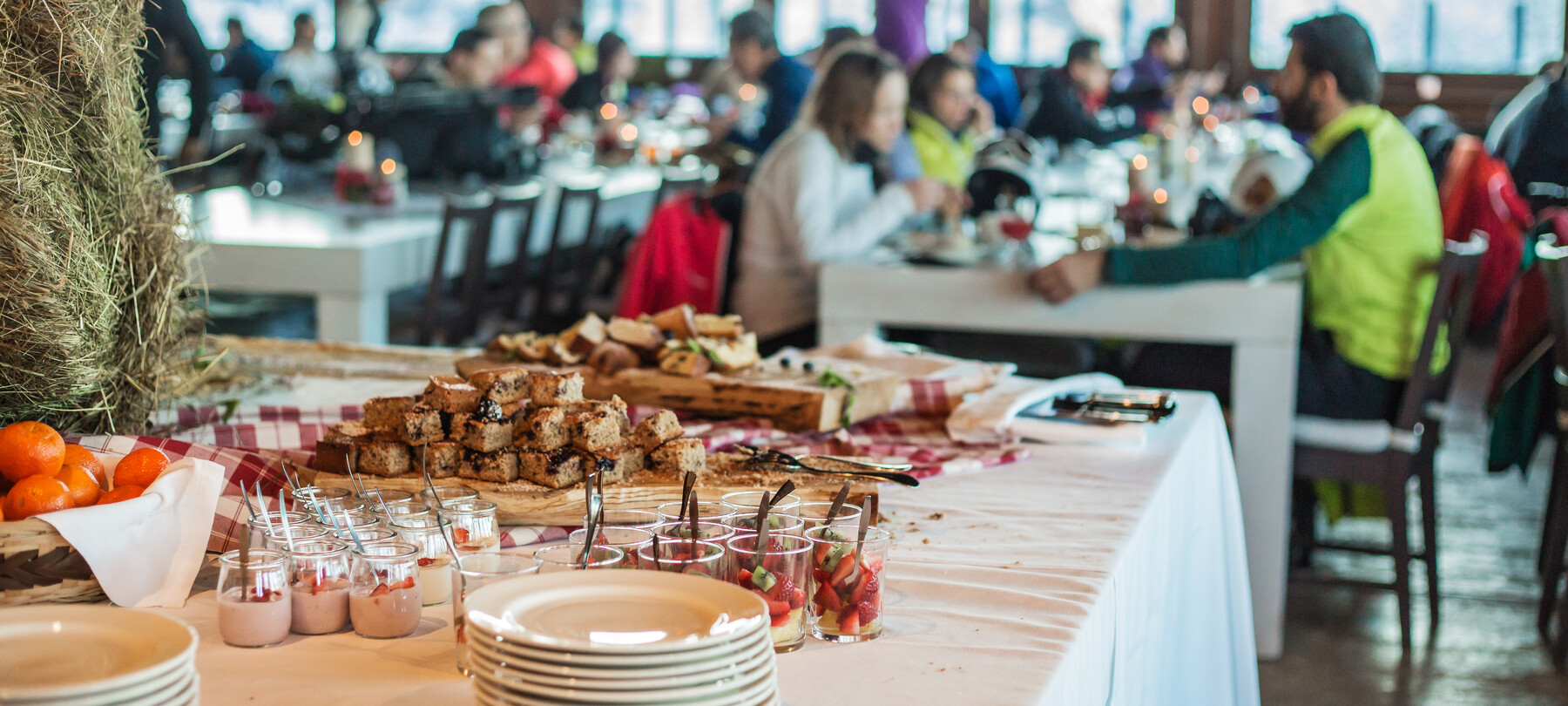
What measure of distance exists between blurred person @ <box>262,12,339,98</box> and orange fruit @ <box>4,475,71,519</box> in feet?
26.7

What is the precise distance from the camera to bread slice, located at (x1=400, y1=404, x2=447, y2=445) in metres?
1.25

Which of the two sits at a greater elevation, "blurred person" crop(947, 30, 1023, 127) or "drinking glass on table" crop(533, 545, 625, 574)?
"blurred person" crop(947, 30, 1023, 127)

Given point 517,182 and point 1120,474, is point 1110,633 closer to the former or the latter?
point 1120,474

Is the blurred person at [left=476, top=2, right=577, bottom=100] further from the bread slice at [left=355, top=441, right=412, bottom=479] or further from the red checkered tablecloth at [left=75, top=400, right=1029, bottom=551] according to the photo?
the bread slice at [left=355, top=441, right=412, bottom=479]

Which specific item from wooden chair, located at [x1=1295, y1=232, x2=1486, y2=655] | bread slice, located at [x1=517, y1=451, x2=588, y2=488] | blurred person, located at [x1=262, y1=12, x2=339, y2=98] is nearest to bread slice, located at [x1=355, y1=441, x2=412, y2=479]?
bread slice, located at [x1=517, y1=451, x2=588, y2=488]

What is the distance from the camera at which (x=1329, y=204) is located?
9.18ft

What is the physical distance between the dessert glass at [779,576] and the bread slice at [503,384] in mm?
370

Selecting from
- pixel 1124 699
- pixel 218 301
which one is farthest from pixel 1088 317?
pixel 218 301

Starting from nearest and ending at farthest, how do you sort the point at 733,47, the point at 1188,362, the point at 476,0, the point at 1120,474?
1. the point at 1120,474
2. the point at 1188,362
3. the point at 733,47
4. the point at 476,0

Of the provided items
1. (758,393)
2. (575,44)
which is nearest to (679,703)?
(758,393)

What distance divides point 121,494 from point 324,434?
1.07 feet

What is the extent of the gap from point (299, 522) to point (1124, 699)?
2.39 ft

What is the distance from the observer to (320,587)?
3.32ft

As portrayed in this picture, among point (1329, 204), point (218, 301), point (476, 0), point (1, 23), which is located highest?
point (476, 0)
